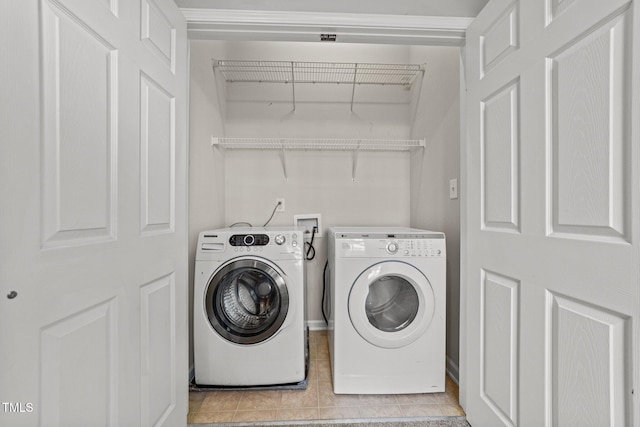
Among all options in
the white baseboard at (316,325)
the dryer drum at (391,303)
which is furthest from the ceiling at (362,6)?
the white baseboard at (316,325)

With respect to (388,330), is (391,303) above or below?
above

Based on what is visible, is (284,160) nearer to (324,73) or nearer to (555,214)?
(324,73)

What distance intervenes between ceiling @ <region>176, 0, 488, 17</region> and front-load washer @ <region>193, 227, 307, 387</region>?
1.14 meters

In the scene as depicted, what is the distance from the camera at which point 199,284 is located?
1.46m

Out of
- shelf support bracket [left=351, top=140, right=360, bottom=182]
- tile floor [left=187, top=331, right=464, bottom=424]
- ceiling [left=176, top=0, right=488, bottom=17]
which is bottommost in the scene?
tile floor [left=187, top=331, right=464, bottom=424]

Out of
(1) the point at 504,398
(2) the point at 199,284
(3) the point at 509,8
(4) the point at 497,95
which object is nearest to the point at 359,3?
(3) the point at 509,8

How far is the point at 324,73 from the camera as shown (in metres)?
2.27

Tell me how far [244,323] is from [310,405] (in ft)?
1.84

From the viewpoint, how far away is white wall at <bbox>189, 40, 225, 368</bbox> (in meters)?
1.64

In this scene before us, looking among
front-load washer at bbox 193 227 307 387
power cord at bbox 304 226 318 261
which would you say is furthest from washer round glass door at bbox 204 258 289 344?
power cord at bbox 304 226 318 261

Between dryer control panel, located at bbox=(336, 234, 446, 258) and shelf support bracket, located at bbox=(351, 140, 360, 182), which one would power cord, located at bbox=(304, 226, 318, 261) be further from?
dryer control panel, located at bbox=(336, 234, 446, 258)

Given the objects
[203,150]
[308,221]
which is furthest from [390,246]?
[203,150]

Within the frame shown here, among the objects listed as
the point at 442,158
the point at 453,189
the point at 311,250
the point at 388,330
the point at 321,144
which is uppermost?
the point at 321,144

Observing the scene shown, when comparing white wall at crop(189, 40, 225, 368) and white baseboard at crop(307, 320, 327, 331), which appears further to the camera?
white baseboard at crop(307, 320, 327, 331)
